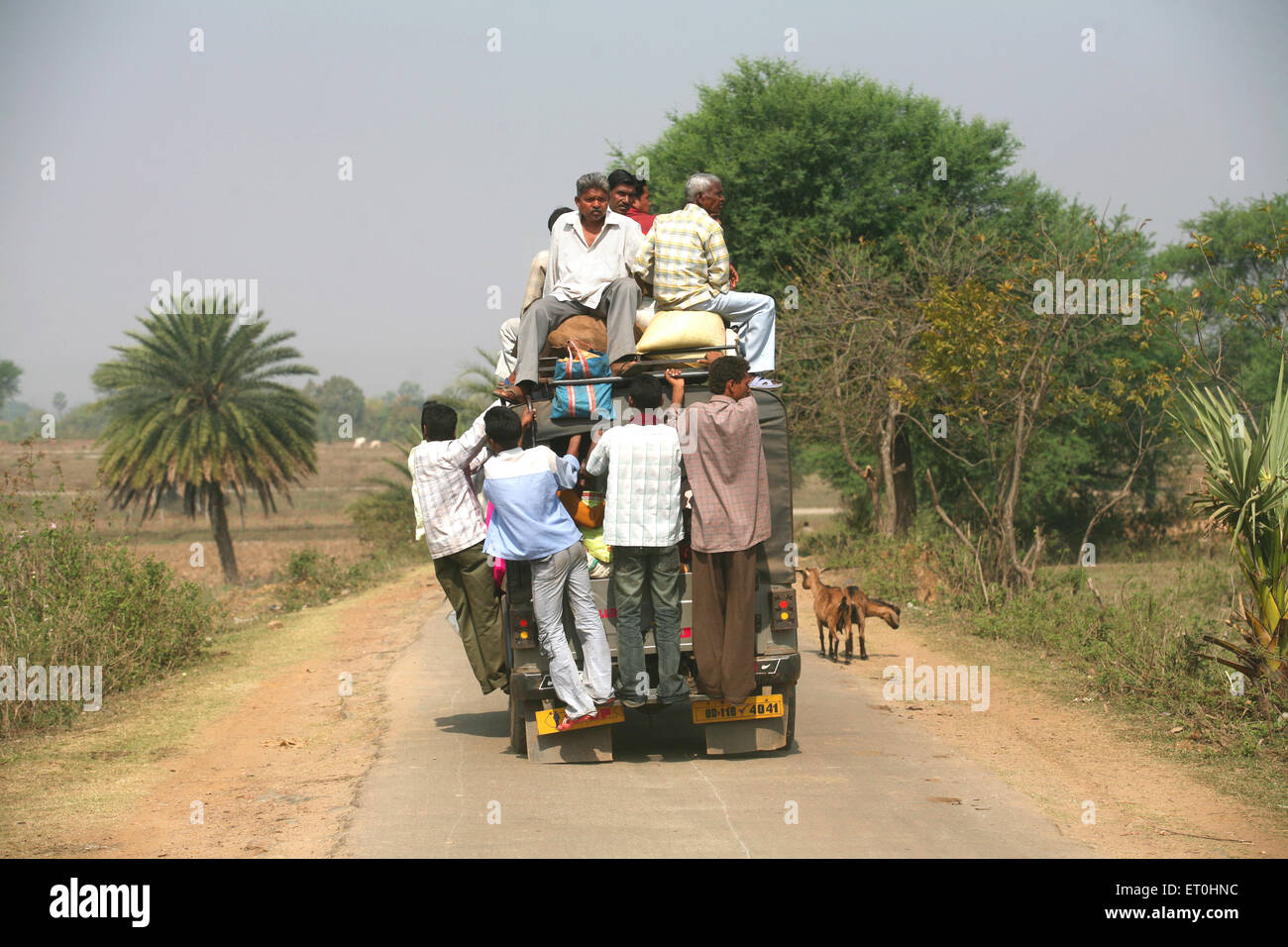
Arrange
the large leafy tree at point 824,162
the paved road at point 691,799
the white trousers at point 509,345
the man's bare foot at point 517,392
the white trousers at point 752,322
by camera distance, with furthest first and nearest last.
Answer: the large leafy tree at point 824,162
the white trousers at point 509,345
the white trousers at point 752,322
the man's bare foot at point 517,392
the paved road at point 691,799

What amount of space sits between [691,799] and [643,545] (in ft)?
5.42

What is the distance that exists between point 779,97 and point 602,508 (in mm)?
21906

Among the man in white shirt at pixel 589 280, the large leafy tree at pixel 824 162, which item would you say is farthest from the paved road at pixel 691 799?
the large leafy tree at pixel 824 162

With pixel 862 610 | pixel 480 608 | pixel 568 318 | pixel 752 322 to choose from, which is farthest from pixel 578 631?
pixel 862 610

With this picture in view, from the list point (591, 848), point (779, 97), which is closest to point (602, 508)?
point (591, 848)

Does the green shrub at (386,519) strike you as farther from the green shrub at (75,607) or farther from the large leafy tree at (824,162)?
the green shrub at (75,607)

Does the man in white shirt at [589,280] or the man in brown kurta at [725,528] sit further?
the man in white shirt at [589,280]

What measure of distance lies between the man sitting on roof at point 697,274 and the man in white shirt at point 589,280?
0.74ft

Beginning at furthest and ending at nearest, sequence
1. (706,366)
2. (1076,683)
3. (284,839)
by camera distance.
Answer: (1076,683) → (706,366) → (284,839)

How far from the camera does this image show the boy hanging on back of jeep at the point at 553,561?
7949 mm

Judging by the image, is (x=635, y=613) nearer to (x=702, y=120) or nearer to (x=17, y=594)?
(x=17, y=594)

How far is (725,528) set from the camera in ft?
26.2

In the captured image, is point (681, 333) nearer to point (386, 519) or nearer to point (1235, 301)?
point (1235, 301)

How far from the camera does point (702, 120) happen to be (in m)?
29.5
